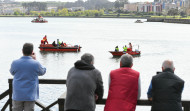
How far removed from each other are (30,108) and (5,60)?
48.8 metres

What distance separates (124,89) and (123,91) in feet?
0.15

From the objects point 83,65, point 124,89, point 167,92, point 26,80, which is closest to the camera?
point 167,92

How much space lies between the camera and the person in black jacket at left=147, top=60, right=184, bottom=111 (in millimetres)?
6125

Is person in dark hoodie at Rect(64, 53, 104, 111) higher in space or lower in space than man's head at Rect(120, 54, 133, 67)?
lower

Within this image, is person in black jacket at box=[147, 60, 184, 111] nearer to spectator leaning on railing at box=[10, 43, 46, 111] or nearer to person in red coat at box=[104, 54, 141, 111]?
person in red coat at box=[104, 54, 141, 111]

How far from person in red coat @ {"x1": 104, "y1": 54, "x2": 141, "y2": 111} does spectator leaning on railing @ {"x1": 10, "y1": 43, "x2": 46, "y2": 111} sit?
1675 millimetres

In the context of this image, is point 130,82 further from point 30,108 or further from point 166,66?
point 30,108

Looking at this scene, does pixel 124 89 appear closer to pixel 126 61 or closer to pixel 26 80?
pixel 126 61

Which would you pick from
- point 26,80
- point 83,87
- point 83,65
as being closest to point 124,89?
point 83,87

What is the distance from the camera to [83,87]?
6.24m

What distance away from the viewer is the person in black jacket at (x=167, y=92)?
6.12 m

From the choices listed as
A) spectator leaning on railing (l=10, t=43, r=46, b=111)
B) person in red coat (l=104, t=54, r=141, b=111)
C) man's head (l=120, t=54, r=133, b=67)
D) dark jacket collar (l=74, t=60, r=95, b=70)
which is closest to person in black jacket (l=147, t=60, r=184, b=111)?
person in red coat (l=104, t=54, r=141, b=111)

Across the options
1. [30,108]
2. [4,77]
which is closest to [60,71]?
[4,77]

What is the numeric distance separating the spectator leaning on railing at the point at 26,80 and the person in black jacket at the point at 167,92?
8.13 ft
